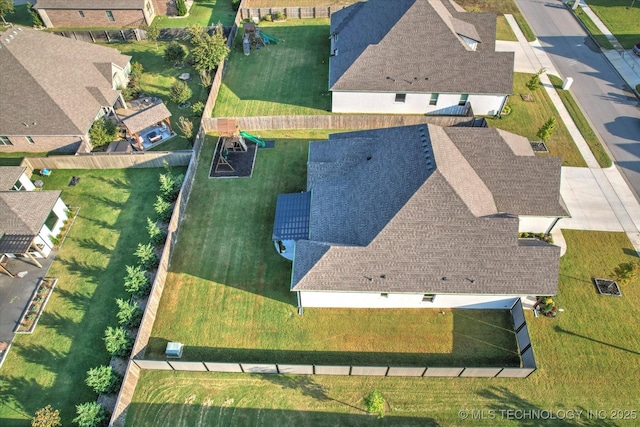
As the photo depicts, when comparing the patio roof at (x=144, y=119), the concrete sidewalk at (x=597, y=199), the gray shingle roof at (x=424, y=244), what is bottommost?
the concrete sidewalk at (x=597, y=199)

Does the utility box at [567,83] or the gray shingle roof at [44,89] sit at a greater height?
the gray shingle roof at [44,89]

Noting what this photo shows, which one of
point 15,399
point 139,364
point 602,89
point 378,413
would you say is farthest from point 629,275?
point 15,399

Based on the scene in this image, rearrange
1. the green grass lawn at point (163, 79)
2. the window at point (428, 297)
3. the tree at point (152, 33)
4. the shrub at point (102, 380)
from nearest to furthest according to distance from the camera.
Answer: the shrub at point (102, 380), the window at point (428, 297), the green grass lawn at point (163, 79), the tree at point (152, 33)

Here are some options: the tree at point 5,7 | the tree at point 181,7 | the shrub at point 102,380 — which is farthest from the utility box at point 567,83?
the tree at point 5,7

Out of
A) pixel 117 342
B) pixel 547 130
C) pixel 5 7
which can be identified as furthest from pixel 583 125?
pixel 5 7

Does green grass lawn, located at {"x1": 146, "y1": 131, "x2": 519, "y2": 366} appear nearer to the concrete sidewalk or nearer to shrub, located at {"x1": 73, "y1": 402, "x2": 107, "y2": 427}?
shrub, located at {"x1": 73, "y1": 402, "x2": 107, "y2": 427}

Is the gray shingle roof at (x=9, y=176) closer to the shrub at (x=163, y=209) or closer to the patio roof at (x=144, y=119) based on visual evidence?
the patio roof at (x=144, y=119)

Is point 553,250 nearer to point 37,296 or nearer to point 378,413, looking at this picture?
point 378,413

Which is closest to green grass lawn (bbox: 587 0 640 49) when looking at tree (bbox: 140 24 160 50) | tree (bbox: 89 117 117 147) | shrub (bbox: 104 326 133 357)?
tree (bbox: 140 24 160 50)
